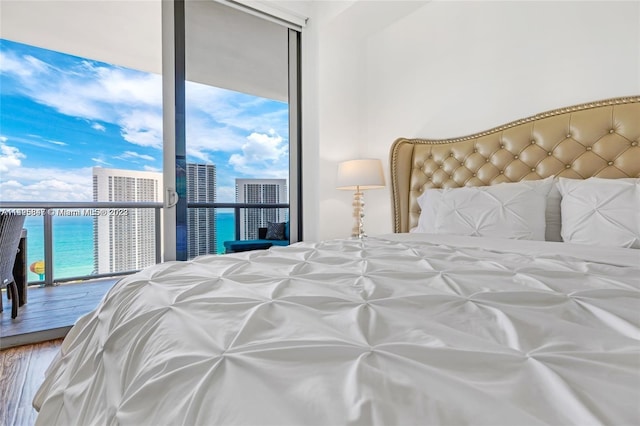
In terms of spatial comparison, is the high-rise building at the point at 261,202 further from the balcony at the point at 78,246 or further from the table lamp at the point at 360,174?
the table lamp at the point at 360,174

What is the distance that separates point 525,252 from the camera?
4.25 feet

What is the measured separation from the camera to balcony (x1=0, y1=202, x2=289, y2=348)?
2807 millimetres

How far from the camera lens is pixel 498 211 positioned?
1.81 metres

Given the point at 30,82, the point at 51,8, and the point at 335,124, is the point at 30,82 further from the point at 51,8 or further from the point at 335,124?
the point at 335,124

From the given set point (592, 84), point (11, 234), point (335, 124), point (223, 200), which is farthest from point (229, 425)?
point (335, 124)

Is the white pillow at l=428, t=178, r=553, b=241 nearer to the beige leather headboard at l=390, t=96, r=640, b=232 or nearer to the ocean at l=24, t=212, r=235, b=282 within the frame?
the beige leather headboard at l=390, t=96, r=640, b=232

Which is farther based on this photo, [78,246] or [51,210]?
[78,246]

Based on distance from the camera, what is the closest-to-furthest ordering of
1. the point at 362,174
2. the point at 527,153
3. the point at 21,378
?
the point at 21,378
the point at 527,153
the point at 362,174

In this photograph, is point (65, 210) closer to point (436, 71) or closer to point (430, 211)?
point (430, 211)

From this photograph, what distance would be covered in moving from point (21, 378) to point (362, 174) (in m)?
2.55

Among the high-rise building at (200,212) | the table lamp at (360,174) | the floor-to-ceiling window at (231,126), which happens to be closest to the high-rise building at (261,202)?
the floor-to-ceiling window at (231,126)

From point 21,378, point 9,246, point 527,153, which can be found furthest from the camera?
point 9,246

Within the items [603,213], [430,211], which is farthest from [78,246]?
[603,213]

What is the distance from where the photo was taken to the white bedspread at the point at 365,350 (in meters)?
0.36
